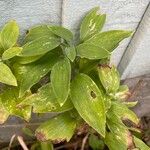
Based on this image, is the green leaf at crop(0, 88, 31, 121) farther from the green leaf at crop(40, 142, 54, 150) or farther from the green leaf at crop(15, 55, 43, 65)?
the green leaf at crop(40, 142, 54, 150)

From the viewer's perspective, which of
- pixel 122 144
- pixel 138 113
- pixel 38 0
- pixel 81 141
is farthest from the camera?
pixel 138 113

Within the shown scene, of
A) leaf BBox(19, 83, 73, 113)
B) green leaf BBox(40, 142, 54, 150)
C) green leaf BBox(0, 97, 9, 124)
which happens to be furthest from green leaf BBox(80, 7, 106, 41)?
green leaf BBox(40, 142, 54, 150)

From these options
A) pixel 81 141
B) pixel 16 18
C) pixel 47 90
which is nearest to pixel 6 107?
pixel 47 90

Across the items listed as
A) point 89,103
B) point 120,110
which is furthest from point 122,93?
point 89,103

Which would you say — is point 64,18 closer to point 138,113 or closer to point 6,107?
point 6,107

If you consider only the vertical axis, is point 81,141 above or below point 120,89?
below

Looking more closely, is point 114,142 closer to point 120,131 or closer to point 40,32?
point 120,131
